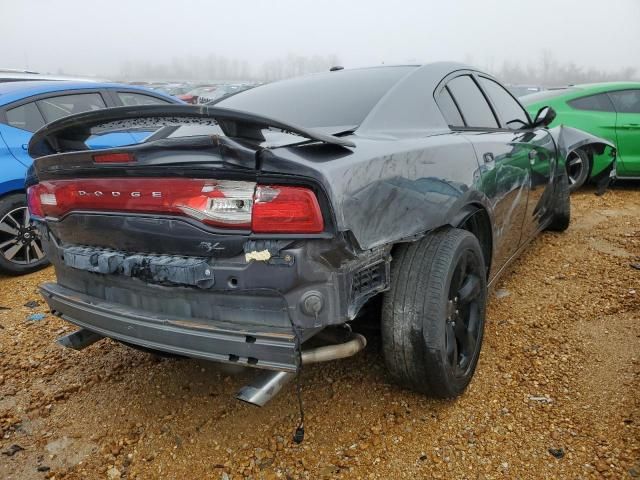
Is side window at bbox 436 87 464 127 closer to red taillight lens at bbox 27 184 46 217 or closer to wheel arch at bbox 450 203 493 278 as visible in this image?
wheel arch at bbox 450 203 493 278

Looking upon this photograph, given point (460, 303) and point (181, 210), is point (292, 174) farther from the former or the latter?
point (460, 303)

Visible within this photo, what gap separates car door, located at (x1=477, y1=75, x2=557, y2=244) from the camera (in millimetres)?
3094

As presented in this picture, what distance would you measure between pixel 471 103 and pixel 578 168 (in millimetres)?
3835

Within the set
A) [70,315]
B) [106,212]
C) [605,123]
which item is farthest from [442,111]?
[605,123]

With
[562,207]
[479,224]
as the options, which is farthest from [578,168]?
[479,224]

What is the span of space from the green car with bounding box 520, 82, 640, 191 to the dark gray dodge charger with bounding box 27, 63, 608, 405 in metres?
4.42

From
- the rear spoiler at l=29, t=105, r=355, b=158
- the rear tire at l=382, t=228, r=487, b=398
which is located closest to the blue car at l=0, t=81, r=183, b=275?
the rear spoiler at l=29, t=105, r=355, b=158

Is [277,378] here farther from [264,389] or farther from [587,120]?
[587,120]

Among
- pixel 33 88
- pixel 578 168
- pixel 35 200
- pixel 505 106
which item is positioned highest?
pixel 33 88

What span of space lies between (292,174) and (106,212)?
76 centimetres

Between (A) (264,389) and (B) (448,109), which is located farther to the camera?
(B) (448,109)

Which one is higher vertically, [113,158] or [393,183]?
[113,158]

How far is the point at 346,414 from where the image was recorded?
6.83 feet

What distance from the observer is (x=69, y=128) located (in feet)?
6.25
